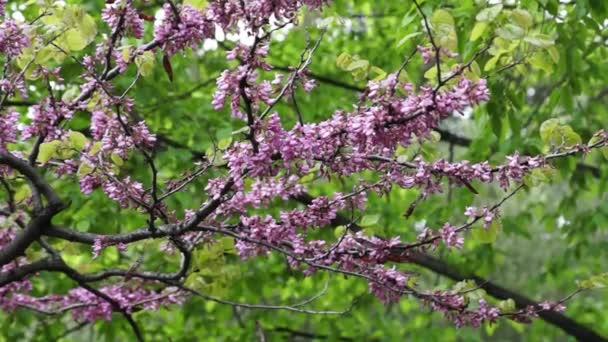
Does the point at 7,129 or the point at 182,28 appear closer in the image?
the point at 182,28

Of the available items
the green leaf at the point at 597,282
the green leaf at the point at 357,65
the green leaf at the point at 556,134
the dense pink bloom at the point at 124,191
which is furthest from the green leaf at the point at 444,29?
the green leaf at the point at 597,282

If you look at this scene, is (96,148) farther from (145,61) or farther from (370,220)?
(370,220)

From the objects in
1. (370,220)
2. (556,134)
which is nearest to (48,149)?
(370,220)

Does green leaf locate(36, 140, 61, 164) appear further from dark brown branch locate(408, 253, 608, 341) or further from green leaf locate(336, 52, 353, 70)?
dark brown branch locate(408, 253, 608, 341)

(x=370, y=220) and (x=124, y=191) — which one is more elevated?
(x=124, y=191)

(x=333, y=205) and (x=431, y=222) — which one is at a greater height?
(x=431, y=222)

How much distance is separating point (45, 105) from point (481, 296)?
1.70 metres

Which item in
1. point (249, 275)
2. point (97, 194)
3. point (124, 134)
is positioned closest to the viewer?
point (124, 134)

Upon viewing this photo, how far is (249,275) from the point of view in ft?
20.0

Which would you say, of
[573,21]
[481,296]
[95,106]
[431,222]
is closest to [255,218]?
[95,106]

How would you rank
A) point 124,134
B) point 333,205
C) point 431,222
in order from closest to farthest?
1. point 124,134
2. point 333,205
3. point 431,222

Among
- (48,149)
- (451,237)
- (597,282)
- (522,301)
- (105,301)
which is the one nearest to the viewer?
(48,149)

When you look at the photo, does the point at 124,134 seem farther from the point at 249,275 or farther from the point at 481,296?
the point at 249,275

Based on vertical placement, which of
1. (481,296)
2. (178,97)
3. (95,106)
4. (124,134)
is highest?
(178,97)
